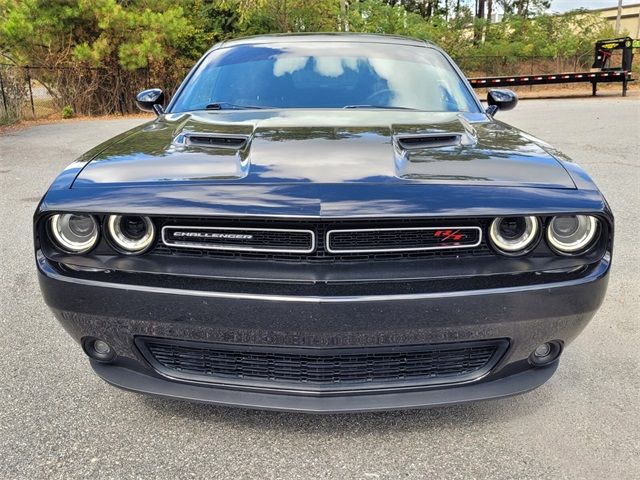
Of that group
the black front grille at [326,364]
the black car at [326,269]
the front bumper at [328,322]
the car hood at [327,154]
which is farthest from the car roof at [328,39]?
the black front grille at [326,364]

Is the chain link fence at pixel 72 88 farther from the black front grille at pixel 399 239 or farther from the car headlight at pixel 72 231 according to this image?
the black front grille at pixel 399 239

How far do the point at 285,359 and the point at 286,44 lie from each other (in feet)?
7.56

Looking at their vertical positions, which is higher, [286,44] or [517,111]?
[286,44]

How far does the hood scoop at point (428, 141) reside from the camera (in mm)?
2209

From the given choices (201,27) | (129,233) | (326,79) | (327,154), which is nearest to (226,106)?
(326,79)

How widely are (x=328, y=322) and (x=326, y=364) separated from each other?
0.22 meters

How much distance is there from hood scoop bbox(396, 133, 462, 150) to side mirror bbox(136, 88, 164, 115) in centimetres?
205

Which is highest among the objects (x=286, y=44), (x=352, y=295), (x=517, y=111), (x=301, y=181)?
(x=286, y=44)

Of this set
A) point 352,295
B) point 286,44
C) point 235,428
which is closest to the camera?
point 352,295

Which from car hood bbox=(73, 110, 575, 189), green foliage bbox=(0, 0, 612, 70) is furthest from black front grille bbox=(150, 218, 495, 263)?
green foliage bbox=(0, 0, 612, 70)

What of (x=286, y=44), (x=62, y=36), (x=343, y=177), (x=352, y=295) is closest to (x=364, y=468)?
(x=352, y=295)

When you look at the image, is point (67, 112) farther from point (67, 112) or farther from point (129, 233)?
point (129, 233)

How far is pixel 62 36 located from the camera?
19828 millimetres

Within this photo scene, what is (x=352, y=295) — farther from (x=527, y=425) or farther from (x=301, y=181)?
(x=527, y=425)
